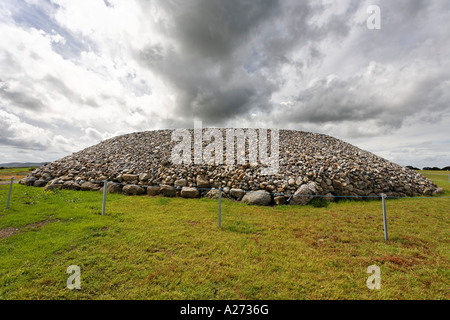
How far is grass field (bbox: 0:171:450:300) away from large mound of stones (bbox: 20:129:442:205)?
1.52 meters

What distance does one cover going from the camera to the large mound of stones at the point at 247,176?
9.36m

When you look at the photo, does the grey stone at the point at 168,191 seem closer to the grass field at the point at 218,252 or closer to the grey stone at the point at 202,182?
the grey stone at the point at 202,182

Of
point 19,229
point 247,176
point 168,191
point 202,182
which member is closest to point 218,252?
point 247,176

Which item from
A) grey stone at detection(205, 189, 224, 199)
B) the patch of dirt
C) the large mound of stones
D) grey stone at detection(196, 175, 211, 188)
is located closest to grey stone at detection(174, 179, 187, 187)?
the large mound of stones

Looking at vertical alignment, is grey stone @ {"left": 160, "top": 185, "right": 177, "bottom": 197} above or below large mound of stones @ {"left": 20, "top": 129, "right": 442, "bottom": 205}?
below

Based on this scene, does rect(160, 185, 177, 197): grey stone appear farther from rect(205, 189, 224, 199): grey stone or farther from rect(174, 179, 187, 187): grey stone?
rect(205, 189, 224, 199): grey stone

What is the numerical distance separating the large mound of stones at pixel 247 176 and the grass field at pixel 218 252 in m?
1.52

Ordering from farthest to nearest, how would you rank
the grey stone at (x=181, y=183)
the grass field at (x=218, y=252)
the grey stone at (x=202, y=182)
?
the grey stone at (x=181, y=183)
the grey stone at (x=202, y=182)
the grass field at (x=218, y=252)

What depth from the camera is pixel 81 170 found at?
1280 cm

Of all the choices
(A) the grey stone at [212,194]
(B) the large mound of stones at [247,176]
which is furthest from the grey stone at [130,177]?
(A) the grey stone at [212,194]

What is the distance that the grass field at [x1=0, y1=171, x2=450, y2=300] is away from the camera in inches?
126

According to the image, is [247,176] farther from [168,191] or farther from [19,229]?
[19,229]
